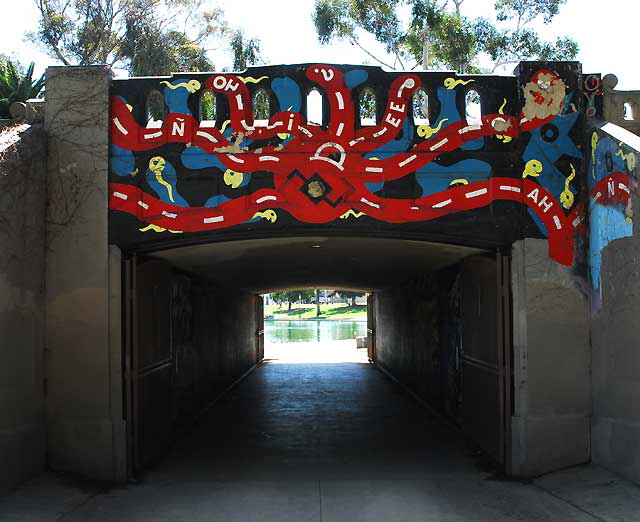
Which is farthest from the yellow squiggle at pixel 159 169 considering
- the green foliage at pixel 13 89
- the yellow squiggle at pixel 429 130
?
the green foliage at pixel 13 89

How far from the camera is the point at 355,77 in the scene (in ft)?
25.6

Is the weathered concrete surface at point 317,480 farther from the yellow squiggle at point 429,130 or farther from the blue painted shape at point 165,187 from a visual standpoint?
the yellow squiggle at point 429,130

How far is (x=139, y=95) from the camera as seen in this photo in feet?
25.4

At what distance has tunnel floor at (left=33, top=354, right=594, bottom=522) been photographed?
21.5 ft

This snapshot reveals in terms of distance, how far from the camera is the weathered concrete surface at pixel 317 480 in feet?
21.3

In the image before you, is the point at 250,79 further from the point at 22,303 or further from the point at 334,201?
the point at 22,303

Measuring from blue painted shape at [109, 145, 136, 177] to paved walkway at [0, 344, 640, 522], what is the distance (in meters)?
3.48

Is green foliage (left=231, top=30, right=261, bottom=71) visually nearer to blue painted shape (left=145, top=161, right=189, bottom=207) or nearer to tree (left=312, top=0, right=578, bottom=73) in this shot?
tree (left=312, top=0, right=578, bottom=73)

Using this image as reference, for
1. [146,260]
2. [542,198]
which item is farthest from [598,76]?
[146,260]

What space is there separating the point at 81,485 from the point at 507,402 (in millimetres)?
4882

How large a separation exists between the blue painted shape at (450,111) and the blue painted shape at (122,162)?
11.8 ft

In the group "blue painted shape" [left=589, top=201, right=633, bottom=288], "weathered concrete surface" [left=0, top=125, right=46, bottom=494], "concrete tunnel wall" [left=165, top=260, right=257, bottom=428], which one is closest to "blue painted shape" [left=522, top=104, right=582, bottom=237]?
"blue painted shape" [left=589, top=201, right=633, bottom=288]

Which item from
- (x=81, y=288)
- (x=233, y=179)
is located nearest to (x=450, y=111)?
(x=233, y=179)

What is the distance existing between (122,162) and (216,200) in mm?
1173
